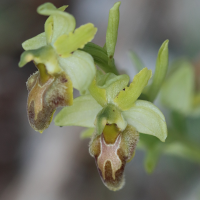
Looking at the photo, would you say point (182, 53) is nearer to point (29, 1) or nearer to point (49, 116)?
point (29, 1)

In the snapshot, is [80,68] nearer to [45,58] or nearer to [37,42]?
[45,58]

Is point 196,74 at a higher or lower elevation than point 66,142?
higher

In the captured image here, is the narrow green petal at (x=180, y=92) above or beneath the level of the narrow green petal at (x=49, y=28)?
beneath

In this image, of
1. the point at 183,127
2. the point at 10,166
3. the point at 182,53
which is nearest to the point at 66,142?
the point at 10,166

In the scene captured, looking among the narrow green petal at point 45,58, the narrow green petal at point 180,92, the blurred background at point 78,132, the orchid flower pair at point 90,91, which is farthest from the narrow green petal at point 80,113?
the blurred background at point 78,132

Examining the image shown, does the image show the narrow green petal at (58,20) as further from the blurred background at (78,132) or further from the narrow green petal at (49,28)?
the blurred background at (78,132)

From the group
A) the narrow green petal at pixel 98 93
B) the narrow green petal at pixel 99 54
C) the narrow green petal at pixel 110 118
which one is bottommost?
the narrow green petal at pixel 110 118

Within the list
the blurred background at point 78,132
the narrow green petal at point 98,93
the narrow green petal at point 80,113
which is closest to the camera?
the narrow green petal at point 98,93
